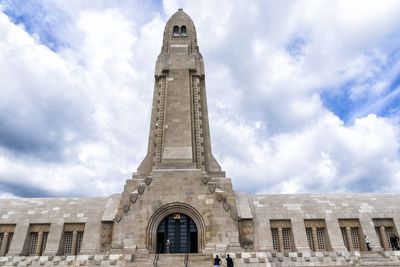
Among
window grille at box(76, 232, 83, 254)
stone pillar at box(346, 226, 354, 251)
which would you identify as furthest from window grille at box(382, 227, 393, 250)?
window grille at box(76, 232, 83, 254)

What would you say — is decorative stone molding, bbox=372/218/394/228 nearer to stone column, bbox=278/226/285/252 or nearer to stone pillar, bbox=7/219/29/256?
stone column, bbox=278/226/285/252

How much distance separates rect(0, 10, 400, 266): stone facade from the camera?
933 inches

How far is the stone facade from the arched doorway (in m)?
0.08

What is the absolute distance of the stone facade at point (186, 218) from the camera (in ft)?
77.7

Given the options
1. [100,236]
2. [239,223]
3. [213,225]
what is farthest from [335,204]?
[100,236]

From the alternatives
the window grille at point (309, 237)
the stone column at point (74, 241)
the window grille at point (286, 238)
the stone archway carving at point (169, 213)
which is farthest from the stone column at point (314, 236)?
the stone column at point (74, 241)

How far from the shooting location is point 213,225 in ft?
83.2

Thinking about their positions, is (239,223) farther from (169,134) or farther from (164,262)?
(169,134)

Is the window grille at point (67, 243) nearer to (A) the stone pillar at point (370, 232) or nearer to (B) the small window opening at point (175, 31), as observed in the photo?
(B) the small window opening at point (175, 31)

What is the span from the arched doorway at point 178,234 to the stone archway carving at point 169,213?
0.42m

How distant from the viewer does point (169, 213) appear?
2633 cm

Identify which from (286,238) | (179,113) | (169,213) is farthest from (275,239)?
(179,113)

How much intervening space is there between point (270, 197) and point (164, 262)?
14.0 metres

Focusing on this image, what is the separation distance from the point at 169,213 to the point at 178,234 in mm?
1783
